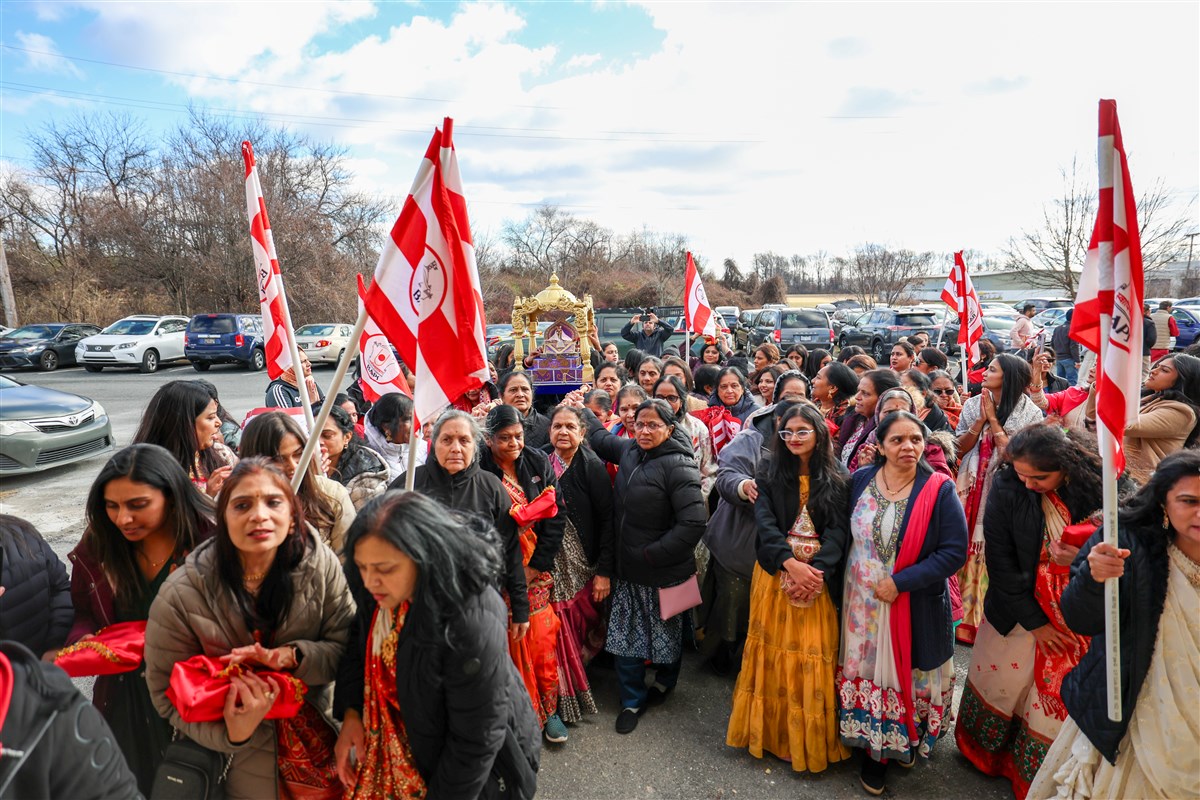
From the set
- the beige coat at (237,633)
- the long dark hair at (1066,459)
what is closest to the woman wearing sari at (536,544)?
the beige coat at (237,633)

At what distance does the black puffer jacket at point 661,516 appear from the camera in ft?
11.7

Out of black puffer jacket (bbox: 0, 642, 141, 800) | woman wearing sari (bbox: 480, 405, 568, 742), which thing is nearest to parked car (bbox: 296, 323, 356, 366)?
woman wearing sari (bbox: 480, 405, 568, 742)

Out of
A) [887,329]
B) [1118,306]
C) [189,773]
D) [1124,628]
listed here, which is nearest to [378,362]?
[189,773]

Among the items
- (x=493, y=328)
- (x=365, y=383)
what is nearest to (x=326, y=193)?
(x=493, y=328)

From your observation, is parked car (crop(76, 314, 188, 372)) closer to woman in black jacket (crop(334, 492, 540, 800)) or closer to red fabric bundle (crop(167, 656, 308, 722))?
red fabric bundle (crop(167, 656, 308, 722))

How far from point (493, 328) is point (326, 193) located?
19.3 metres

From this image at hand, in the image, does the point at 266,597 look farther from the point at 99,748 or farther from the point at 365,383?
the point at 365,383

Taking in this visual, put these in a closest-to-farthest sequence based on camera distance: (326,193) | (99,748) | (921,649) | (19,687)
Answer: (19,687), (99,748), (921,649), (326,193)

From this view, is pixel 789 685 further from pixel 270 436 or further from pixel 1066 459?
pixel 270 436

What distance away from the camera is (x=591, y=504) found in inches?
150

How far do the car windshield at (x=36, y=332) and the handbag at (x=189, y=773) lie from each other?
2528 cm

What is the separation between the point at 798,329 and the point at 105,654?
840 inches

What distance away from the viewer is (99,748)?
1448 millimetres

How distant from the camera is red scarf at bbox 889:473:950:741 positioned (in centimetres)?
296
